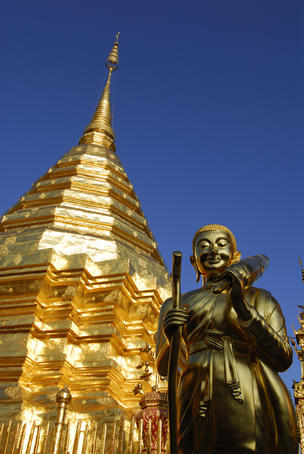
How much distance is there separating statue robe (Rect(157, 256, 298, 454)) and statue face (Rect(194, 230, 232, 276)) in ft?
1.29

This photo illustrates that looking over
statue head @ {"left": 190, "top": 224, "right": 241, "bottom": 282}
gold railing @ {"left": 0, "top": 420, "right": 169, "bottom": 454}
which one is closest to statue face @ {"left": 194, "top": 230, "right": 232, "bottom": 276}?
statue head @ {"left": 190, "top": 224, "right": 241, "bottom": 282}

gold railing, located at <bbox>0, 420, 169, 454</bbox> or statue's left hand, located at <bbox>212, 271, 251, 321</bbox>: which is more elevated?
statue's left hand, located at <bbox>212, 271, 251, 321</bbox>

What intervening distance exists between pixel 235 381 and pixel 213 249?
51.9 inches

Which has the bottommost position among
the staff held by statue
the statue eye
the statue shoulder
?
the staff held by statue

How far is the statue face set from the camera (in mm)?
4770

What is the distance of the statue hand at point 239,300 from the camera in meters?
3.94

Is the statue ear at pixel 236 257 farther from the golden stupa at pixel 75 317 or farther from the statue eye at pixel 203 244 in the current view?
the golden stupa at pixel 75 317

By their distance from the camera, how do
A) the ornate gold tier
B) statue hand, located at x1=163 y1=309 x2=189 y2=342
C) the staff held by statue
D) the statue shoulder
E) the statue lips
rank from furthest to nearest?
the ornate gold tier < the statue lips < the statue shoulder < statue hand, located at x1=163 y1=309 x2=189 y2=342 < the staff held by statue

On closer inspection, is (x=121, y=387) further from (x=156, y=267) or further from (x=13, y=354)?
(x=156, y=267)

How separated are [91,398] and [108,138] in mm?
10855

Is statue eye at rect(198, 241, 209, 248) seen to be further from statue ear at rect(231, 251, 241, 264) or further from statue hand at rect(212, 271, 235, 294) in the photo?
statue hand at rect(212, 271, 235, 294)

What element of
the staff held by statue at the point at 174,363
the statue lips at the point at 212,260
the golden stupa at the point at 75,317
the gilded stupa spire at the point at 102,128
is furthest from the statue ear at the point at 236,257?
the gilded stupa spire at the point at 102,128

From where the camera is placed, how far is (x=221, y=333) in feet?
13.6

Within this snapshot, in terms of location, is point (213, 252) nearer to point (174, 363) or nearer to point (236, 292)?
point (236, 292)
